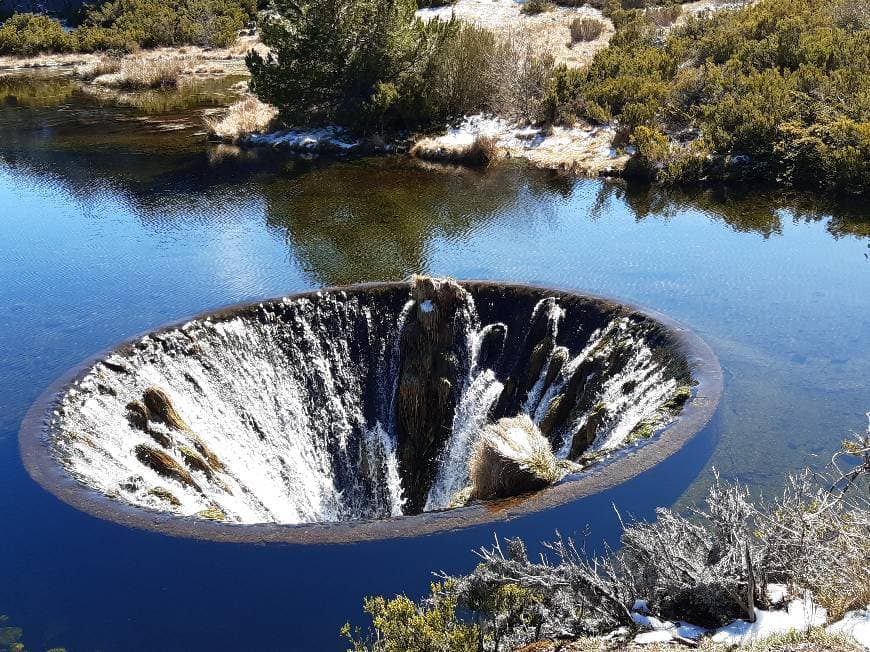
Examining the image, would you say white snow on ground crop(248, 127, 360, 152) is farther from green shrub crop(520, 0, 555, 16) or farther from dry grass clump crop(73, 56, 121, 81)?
dry grass clump crop(73, 56, 121, 81)

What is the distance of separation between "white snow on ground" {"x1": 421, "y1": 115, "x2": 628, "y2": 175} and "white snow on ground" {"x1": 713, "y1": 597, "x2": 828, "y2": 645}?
18.9 m

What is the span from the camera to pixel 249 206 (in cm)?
2139

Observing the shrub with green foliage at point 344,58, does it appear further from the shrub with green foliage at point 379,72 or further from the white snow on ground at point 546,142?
the white snow on ground at point 546,142

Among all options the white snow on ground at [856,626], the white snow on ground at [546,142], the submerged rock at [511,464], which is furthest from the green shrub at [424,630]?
the white snow on ground at [546,142]

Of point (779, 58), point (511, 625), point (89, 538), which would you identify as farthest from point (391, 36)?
point (511, 625)

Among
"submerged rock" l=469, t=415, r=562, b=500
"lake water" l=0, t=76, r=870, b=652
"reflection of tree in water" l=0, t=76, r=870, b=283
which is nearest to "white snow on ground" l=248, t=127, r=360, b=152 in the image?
"reflection of tree in water" l=0, t=76, r=870, b=283

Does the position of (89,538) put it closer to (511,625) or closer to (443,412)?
(511,625)

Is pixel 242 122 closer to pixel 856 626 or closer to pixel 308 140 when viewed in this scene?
pixel 308 140

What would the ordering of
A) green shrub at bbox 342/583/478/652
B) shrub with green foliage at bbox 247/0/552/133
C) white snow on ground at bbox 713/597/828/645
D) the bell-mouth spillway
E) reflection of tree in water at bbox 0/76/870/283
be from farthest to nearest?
shrub with green foliage at bbox 247/0/552/133 → reflection of tree in water at bbox 0/76/870/283 → the bell-mouth spillway → green shrub at bbox 342/583/478/652 → white snow on ground at bbox 713/597/828/645

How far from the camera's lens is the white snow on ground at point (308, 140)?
92.8 feet

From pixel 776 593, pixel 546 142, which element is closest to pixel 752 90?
pixel 546 142

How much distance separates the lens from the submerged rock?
347 inches

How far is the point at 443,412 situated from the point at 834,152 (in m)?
13.2

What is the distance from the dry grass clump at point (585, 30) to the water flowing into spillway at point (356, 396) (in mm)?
28105
